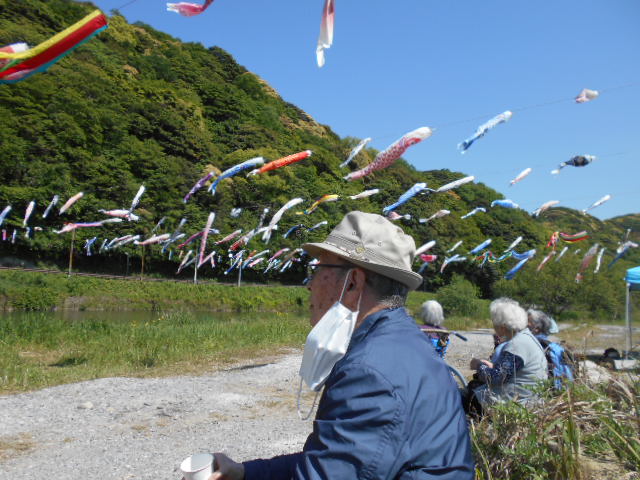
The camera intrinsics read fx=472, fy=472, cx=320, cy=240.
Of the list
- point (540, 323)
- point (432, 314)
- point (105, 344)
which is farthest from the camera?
point (105, 344)

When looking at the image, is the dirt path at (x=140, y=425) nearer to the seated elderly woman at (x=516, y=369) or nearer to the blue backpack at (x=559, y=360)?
the seated elderly woman at (x=516, y=369)

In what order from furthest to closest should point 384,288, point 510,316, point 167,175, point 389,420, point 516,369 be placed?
point 167,175 < point 510,316 < point 516,369 < point 384,288 < point 389,420

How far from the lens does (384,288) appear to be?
5.41 feet

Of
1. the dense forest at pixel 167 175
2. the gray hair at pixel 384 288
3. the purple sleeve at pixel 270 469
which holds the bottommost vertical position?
the purple sleeve at pixel 270 469

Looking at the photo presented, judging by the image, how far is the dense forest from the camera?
3428 centimetres

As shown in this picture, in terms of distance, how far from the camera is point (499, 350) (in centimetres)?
417

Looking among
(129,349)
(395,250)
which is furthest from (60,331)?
(395,250)

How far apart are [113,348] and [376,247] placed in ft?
37.4

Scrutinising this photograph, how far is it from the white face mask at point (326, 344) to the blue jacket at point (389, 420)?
0.19 m

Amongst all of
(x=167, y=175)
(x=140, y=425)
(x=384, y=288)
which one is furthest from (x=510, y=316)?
(x=167, y=175)

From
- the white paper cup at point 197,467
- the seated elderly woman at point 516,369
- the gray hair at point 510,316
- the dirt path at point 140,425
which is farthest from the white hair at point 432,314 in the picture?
the white paper cup at point 197,467

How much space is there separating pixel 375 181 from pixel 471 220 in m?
14.3

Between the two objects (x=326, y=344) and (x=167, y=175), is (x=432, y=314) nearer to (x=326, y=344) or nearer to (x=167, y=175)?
(x=326, y=344)

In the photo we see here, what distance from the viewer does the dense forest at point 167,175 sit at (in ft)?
112
